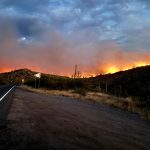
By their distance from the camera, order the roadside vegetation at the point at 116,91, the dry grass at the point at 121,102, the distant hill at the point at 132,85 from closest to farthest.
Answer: the dry grass at the point at 121,102
the roadside vegetation at the point at 116,91
the distant hill at the point at 132,85

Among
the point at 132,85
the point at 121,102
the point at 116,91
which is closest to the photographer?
the point at 121,102

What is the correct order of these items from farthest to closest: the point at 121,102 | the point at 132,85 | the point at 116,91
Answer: the point at 132,85 → the point at 116,91 → the point at 121,102

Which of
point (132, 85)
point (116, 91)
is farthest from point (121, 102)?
point (132, 85)

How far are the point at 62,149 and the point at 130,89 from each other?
6258 cm

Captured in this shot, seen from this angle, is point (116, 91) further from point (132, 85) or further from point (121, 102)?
point (121, 102)

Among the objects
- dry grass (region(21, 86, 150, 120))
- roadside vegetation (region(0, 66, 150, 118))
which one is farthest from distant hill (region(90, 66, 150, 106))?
dry grass (region(21, 86, 150, 120))

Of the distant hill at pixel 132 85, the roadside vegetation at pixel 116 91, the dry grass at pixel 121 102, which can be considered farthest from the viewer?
the distant hill at pixel 132 85

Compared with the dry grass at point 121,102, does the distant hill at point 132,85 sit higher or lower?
higher

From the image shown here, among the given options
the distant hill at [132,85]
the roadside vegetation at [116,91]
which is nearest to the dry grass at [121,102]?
the roadside vegetation at [116,91]

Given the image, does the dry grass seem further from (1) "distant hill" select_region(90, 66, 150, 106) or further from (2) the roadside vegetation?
(1) "distant hill" select_region(90, 66, 150, 106)

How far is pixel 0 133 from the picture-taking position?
10.6 m

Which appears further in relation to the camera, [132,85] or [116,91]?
[132,85]


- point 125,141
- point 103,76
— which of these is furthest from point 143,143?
point 103,76

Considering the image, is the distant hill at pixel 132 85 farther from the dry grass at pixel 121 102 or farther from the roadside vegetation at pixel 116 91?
the dry grass at pixel 121 102
